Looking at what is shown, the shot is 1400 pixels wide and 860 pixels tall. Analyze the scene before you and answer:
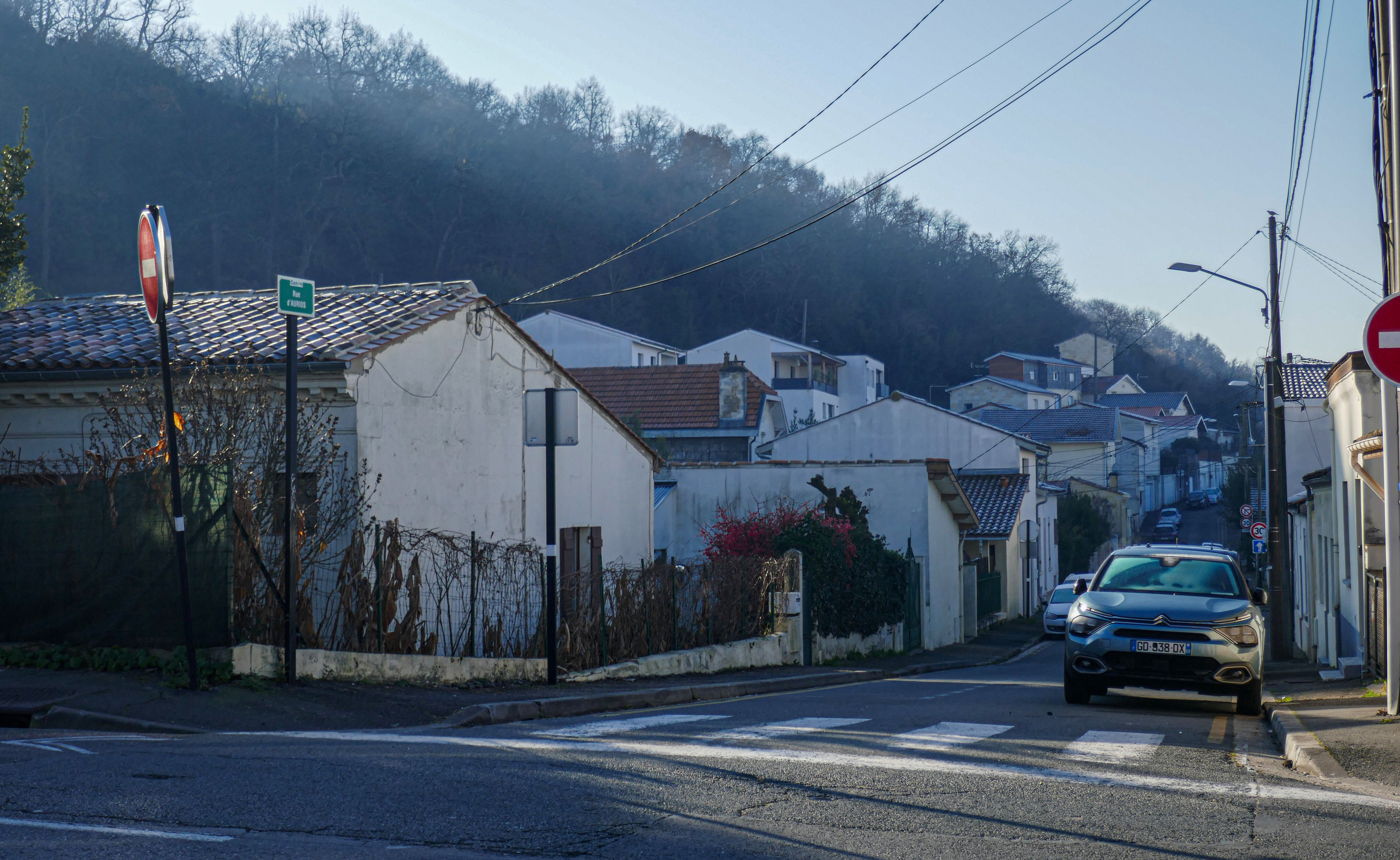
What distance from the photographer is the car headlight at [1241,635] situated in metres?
11.0

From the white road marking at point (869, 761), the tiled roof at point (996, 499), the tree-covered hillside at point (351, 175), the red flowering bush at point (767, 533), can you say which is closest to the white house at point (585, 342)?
the tree-covered hillside at point (351, 175)

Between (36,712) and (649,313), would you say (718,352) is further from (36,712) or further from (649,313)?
(36,712)

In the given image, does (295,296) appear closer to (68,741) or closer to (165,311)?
(165,311)

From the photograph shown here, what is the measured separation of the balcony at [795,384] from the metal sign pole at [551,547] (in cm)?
5468

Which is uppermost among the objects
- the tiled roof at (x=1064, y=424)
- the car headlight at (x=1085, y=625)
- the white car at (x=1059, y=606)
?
the tiled roof at (x=1064, y=424)

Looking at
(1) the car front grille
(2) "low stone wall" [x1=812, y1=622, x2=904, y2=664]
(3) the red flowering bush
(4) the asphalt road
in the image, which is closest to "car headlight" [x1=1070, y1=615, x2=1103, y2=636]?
(1) the car front grille

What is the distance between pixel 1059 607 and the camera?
32.4 meters

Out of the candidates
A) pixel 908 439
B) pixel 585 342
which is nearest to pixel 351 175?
pixel 585 342

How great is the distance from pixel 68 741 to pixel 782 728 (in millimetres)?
5092

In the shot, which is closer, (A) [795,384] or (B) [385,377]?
(B) [385,377]

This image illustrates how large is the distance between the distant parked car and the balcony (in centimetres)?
2183

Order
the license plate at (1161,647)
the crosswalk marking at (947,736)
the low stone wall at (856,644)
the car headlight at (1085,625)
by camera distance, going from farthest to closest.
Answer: the low stone wall at (856,644)
the car headlight at (1085,625)
the license plate at (1161,647)
the crosswalk marking at (947,736)

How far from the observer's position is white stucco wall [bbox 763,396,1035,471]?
137 ft

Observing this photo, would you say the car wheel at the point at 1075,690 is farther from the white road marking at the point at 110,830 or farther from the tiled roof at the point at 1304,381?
the tiled roof at the point at 1304,381
